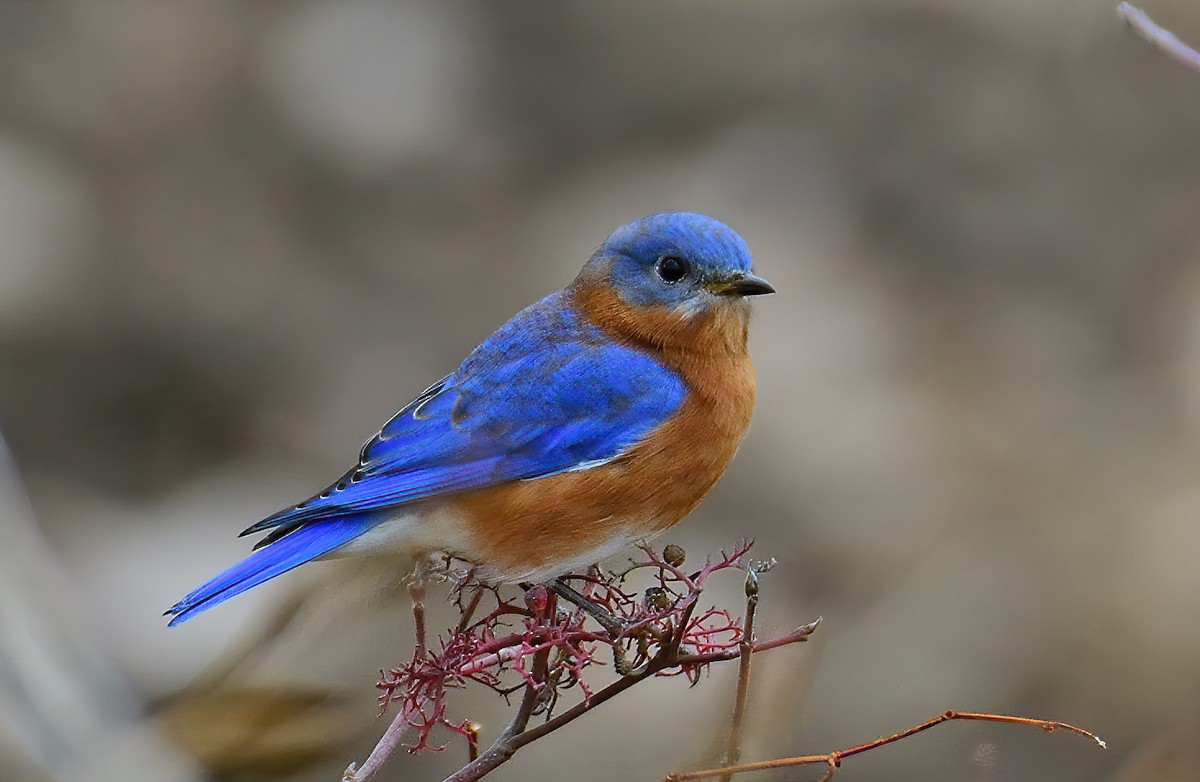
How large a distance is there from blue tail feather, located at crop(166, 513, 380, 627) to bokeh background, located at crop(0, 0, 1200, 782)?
2.40 meters

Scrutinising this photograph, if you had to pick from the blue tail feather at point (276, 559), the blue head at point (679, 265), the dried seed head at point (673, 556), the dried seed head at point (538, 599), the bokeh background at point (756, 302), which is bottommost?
the dried seed head at point (673, 556)

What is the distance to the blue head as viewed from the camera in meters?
3.10

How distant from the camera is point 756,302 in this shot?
5.81m

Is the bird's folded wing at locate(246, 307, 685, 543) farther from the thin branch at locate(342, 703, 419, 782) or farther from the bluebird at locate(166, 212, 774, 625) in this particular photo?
the thin branch at locate(342, 703, 419, 782)

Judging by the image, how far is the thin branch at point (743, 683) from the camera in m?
2.07

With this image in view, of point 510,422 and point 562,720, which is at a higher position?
point 510,422

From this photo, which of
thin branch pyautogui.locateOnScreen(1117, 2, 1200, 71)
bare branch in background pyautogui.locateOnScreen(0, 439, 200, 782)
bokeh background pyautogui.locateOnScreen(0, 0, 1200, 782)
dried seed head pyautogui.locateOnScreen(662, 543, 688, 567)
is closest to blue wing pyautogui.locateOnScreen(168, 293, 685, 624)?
dried seed head pyautogui.locateOnScreen(662, 543, 688, 567)

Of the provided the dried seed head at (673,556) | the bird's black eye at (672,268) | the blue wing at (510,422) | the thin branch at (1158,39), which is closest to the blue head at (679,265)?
the bird's black eye at (672,268)

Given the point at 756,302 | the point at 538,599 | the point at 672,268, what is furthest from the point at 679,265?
the point at 756,302

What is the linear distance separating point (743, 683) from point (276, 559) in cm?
107

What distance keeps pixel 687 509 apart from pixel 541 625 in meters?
0.80

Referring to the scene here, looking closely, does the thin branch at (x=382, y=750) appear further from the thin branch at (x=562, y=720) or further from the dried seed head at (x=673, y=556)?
the dried seed head at (x=673, y=556)

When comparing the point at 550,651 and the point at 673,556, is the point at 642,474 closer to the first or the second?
the point at 673,556

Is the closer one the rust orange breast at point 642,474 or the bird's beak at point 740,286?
the rust orange breast at point 642,474
